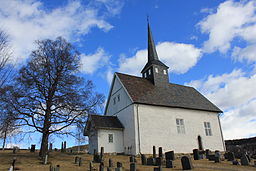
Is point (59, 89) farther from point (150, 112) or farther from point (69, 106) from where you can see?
point (150, 112)

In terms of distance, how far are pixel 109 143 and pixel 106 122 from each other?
7.92 feet

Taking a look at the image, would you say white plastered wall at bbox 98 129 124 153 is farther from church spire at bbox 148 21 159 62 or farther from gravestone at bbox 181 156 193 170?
church spire at bbox 148 21 159 62

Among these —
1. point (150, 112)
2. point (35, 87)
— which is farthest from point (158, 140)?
point (35, 87)

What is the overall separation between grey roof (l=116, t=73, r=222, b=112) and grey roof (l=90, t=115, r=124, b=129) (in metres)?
3.93

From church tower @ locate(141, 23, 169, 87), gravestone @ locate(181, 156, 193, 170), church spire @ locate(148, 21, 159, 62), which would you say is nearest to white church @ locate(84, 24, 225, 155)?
church tower @ locate(141, 23, 169, 87)

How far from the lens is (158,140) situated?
77.2 ft

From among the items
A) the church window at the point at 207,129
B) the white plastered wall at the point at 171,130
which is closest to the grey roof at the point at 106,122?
the white plastered wall at the point at 171,130

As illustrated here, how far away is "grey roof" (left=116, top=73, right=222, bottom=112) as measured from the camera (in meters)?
25.1

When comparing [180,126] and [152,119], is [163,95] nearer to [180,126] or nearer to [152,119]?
[180,126]

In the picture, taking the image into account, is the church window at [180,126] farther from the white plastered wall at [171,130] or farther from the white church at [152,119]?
the white plastered wall at [171,130]

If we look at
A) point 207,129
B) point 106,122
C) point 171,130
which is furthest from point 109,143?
point 207,129

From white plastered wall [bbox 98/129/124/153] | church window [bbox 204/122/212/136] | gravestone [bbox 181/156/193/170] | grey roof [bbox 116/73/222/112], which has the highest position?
grey roof [bbox 116/73/222/112]

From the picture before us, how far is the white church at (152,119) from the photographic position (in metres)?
23.2

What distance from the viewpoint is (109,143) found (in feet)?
77.5
